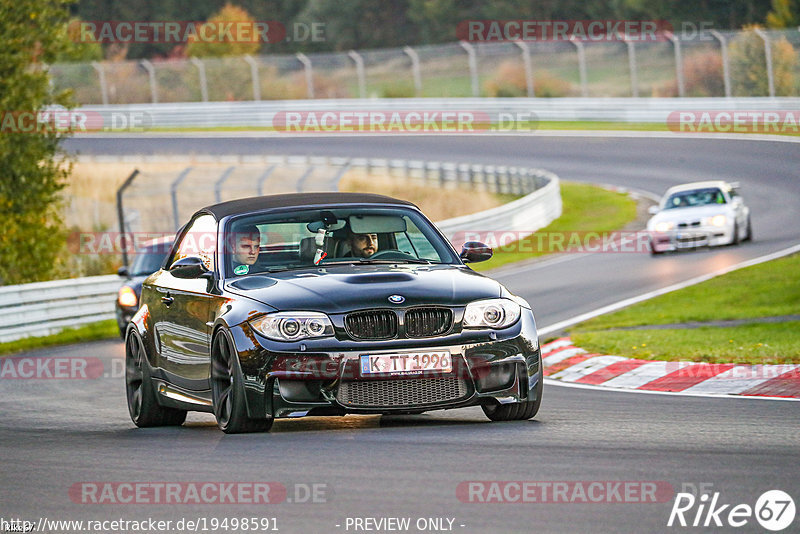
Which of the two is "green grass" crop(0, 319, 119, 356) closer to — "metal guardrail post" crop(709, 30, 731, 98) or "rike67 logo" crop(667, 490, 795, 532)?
"rike67 logo" crop(667, 490, 795, 532)

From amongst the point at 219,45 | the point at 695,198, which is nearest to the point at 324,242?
the point at 695,198

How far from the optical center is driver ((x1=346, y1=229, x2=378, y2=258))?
909 centimetres

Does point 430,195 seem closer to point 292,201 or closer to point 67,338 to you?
point 67,338

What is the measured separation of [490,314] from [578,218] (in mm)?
25638

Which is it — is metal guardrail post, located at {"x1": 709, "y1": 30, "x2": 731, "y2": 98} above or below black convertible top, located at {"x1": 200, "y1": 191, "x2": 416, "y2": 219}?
below

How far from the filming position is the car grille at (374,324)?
26.3 feet

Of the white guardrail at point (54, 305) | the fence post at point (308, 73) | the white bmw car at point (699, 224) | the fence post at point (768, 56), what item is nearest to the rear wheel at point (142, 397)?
the white guardrail at point (54, 305)

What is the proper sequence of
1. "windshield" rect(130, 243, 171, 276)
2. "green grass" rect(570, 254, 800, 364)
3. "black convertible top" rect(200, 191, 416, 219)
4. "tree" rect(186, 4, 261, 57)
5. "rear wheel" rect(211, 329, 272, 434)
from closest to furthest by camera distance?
"rear wheel" rect(211, 329, 272, 434) → "black convertible top" rect(200, 191, 416, 219) → "green grass" rect(570, 254, 800, 364) → "windshield" rect(130, 243, 171, 276) → "tree" rect(186, 4, 261, 57)

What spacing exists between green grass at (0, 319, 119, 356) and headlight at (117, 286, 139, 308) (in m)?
2.32

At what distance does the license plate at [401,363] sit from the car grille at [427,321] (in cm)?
14

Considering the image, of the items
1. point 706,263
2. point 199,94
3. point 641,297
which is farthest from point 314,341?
point 199,94

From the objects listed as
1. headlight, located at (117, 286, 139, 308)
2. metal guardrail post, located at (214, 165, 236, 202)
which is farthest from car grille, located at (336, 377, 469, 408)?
metal guardrail post, located at (214, 165, 236, 202)

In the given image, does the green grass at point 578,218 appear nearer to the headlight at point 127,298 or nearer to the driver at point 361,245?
the headlight at point 127,298

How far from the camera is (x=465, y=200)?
3853 cm
